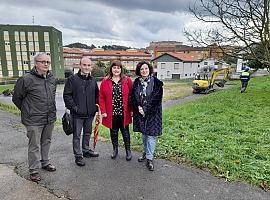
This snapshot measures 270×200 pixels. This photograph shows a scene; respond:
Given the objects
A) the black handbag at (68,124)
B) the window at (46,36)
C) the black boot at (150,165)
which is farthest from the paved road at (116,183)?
the window at (46,36)

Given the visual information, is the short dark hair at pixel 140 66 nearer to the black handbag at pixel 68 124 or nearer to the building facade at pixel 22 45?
the black handbag at pixel 68 124

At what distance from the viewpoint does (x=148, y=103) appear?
3945 millimetres

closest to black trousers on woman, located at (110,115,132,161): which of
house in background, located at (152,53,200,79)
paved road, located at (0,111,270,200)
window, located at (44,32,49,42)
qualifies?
paved road, located at (0,111,270,200)

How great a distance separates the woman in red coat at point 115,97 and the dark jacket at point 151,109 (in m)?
0.15

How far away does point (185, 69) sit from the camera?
6009cm

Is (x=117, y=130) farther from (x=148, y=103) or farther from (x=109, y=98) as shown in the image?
(x=148, y=103)

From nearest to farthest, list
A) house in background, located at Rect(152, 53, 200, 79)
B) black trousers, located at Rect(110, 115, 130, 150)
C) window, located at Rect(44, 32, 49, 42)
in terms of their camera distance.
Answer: black trousers, located at Rect(110, 115, 130, 150)
window, located at Rect(44, 32, 49, 42)
house in background, located at Rect(152, 53, 200, 79)

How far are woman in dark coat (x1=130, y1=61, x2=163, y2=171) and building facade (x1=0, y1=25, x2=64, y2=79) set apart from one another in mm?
56787

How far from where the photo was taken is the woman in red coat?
4090 mm

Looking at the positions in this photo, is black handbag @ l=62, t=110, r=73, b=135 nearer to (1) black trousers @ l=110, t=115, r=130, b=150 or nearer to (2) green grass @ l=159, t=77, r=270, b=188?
(1) black trousers @ l=110, t=115, r=130, b=150

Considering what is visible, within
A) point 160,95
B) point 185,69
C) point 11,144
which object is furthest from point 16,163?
point 185,69

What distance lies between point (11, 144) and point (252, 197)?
4.82m

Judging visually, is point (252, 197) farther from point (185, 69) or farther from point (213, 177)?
point (185, 69)

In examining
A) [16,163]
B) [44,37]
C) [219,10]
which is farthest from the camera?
[44,37]
